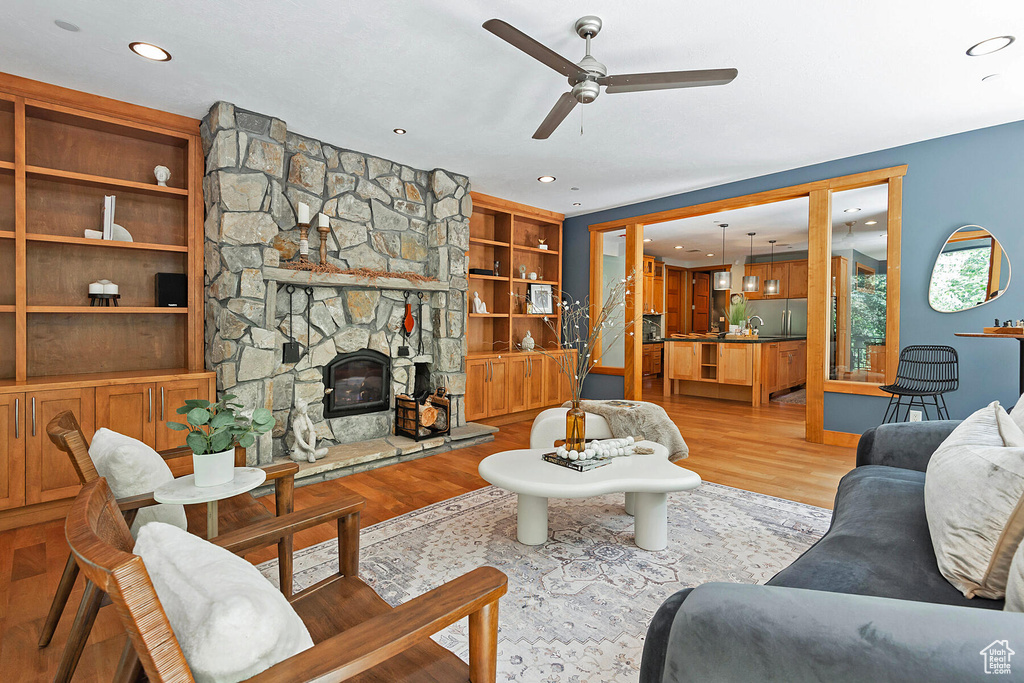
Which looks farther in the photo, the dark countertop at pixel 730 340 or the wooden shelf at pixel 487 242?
the dark countertop at pixel 730 340

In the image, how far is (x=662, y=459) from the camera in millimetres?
2664

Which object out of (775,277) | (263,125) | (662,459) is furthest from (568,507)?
(775,277)

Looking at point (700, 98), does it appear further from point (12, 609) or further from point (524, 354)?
point (12, 609)

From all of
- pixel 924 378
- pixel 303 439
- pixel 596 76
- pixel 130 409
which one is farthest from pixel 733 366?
pixel 130 409

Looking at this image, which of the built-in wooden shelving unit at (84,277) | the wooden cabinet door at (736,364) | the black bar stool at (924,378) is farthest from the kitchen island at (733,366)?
the built-in wooden shelving unit at (84,277)

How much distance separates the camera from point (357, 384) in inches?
178

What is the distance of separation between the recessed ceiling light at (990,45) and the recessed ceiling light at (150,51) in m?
4.38

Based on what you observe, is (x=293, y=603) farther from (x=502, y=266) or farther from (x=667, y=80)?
(x=502, y=266)

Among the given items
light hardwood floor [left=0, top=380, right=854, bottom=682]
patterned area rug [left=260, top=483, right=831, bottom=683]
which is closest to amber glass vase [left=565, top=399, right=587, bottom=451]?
patterned area rug [left=260, top=483, right=831, bottom=683]

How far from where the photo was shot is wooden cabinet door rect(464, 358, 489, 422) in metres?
5.39

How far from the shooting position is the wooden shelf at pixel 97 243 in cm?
307

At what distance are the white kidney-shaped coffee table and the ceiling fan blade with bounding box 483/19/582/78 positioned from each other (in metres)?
1.95

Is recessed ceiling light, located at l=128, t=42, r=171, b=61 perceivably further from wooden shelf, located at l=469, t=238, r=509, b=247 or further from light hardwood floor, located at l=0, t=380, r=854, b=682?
wooden shelf, located at l=469, t=238, r=509, b=247

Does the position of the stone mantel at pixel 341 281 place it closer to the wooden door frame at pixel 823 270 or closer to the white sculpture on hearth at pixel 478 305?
the white sculpture on hearth at pixel 478 305
